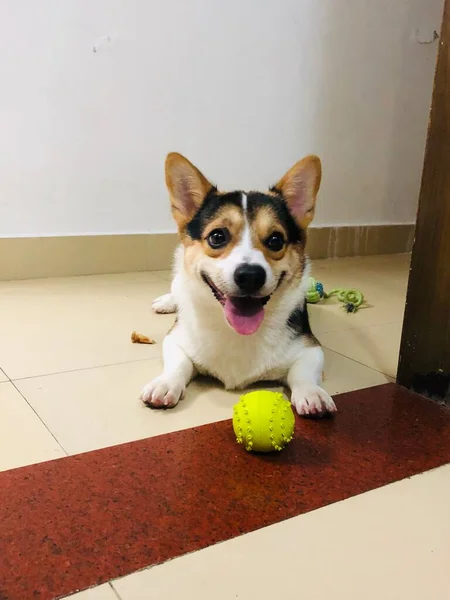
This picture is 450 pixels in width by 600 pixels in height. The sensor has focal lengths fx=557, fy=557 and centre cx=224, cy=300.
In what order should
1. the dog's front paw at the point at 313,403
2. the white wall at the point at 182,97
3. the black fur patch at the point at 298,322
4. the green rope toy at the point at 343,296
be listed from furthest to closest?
the white wall at the point at 182,97, the green rope toy at the point at 343,296, the black fur patch at the point at 298,322, the dog's front paw at the point at 313,403

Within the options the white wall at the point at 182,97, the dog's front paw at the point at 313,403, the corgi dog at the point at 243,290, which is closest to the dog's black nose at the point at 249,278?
the corgi dog at the point at 243,290

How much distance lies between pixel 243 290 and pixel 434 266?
20.1 inches

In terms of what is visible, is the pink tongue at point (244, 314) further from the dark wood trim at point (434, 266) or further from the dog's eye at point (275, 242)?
the dark wood trim at point (434, 266)

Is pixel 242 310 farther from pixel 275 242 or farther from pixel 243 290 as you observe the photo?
pixel 275 242

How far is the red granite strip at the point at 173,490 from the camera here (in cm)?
86

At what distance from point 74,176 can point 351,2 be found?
6.51 feet

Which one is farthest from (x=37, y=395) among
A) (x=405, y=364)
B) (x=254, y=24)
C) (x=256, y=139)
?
(x=254, y=24)

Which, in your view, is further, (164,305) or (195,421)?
(164,305)

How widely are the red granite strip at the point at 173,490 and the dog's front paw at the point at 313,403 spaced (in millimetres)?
26

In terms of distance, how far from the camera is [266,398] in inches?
47.1

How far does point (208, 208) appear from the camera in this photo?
5.26ft

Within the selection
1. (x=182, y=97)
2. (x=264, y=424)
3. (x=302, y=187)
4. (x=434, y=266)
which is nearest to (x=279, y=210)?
(x=302, y=187)

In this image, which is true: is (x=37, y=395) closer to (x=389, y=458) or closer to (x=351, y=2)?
(x=389, y=458)

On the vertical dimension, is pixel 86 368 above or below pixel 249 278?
below
